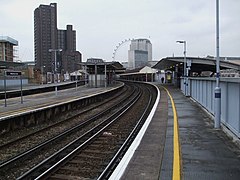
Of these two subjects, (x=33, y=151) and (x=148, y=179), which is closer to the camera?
(x=148, y=179)

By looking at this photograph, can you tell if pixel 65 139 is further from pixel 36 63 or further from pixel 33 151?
pixel 36 63

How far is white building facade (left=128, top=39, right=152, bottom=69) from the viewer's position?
15300cm

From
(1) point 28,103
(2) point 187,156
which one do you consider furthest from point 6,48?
(2) point 187,156

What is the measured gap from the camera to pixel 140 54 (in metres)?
157

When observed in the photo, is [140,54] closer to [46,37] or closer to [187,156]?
[46,37]

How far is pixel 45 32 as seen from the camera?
91875 mm

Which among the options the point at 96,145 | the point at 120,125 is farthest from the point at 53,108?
the point at 96,145

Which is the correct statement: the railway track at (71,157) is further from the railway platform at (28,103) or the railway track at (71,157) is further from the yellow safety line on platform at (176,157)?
the railway platform at (28,103)

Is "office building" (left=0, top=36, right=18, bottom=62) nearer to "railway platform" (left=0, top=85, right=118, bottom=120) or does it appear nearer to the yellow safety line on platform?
"railway platform" (left=0, top=85, right=118, bottom=120)

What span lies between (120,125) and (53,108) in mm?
4985

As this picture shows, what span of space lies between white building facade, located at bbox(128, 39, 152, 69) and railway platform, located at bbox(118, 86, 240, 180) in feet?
461

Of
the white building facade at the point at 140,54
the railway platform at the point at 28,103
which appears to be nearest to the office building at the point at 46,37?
the white building facade at the point at 140,54

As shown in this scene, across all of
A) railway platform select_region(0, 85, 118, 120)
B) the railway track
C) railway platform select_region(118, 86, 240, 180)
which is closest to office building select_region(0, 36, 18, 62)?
railway platform select_region(0, 85, 118, 120)

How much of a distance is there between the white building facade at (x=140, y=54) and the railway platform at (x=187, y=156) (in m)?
140
